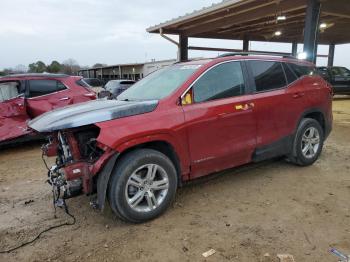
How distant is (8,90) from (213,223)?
5640 millimetres

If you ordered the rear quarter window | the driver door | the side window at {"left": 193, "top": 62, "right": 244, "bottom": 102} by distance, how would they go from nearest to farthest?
the side window at {"left": 193, "top": 62, "right": 244, "bottom": 102}, the driver door, the rear quarter window

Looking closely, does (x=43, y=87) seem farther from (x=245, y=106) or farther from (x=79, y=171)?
(x=245, y=106)

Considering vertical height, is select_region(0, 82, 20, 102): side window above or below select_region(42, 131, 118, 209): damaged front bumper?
above

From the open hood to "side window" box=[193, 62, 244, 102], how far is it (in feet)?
2.05

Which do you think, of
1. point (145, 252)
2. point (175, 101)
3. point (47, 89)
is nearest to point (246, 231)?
point (145, 252)

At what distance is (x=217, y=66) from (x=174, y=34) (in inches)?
426

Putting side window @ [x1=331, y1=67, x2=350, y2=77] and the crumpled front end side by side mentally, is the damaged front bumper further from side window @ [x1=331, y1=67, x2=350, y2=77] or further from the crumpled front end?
side window @ [x1=331, y1=67, x2=350, y2=77]

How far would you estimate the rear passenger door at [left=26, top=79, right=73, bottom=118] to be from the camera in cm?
721

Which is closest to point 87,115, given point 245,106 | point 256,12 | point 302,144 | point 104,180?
point 104,180

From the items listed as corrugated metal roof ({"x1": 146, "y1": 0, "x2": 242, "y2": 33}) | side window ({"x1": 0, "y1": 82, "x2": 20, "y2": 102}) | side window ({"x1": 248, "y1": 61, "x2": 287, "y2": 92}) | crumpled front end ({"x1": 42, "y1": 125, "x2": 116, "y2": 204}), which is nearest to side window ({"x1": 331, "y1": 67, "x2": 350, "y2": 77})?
corrugated metal roof ({"x1": 146, "y1": 0, "x2": 242, "y2": 33})

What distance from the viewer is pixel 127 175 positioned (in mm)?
3426

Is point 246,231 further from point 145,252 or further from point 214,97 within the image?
point 214,97

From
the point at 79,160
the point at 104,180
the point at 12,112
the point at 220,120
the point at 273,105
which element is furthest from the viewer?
the point at 12,112

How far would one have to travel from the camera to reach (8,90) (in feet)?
23.4
